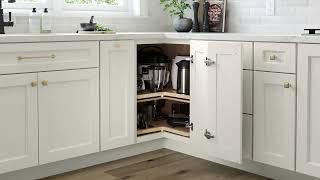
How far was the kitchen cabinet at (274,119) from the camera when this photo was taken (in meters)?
2.91

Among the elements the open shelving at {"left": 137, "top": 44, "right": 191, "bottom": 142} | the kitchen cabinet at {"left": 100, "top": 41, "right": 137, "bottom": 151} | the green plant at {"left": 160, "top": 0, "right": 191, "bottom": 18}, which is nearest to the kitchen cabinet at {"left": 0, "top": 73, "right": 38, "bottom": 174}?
the kitchen cabinet at {"left": 100, "top": 41, "right": 137, "bottom": 151}

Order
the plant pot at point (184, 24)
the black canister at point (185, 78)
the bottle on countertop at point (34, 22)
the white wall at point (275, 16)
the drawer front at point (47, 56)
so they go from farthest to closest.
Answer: the plant pot at point (184, 24), the black canister at point (185, 78), the bottle on countertop at point (34, 22), the white wall at point (275, 16), the drawer front at point (47, 56)

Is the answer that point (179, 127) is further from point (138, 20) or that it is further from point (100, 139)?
point (138, 20)

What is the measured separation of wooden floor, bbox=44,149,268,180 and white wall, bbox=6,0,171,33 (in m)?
1.13

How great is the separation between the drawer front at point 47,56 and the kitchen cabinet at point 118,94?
129 millimetres

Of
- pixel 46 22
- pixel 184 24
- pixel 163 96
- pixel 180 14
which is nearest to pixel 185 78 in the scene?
pixel 163 96

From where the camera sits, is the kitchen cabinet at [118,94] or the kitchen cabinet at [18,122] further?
the kitchen cabinet at [118,94]

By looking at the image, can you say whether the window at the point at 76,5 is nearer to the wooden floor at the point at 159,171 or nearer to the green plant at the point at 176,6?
the green plant at the point at 176,6

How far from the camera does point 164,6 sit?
4414mm

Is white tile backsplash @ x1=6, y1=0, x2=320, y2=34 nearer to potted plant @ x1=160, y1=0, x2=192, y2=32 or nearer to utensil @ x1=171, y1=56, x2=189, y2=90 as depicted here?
potted plant @ x1=160, y1=0, x2=192, y2=32

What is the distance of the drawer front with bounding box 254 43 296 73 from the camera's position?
2873 millimetres

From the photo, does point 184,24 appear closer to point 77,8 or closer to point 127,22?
Result: point 127,22

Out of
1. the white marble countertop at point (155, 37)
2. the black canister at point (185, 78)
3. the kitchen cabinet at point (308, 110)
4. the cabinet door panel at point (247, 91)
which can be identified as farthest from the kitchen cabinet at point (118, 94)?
the kitchen cabinet at point (308, 110)

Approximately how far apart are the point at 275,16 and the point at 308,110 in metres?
1.02
